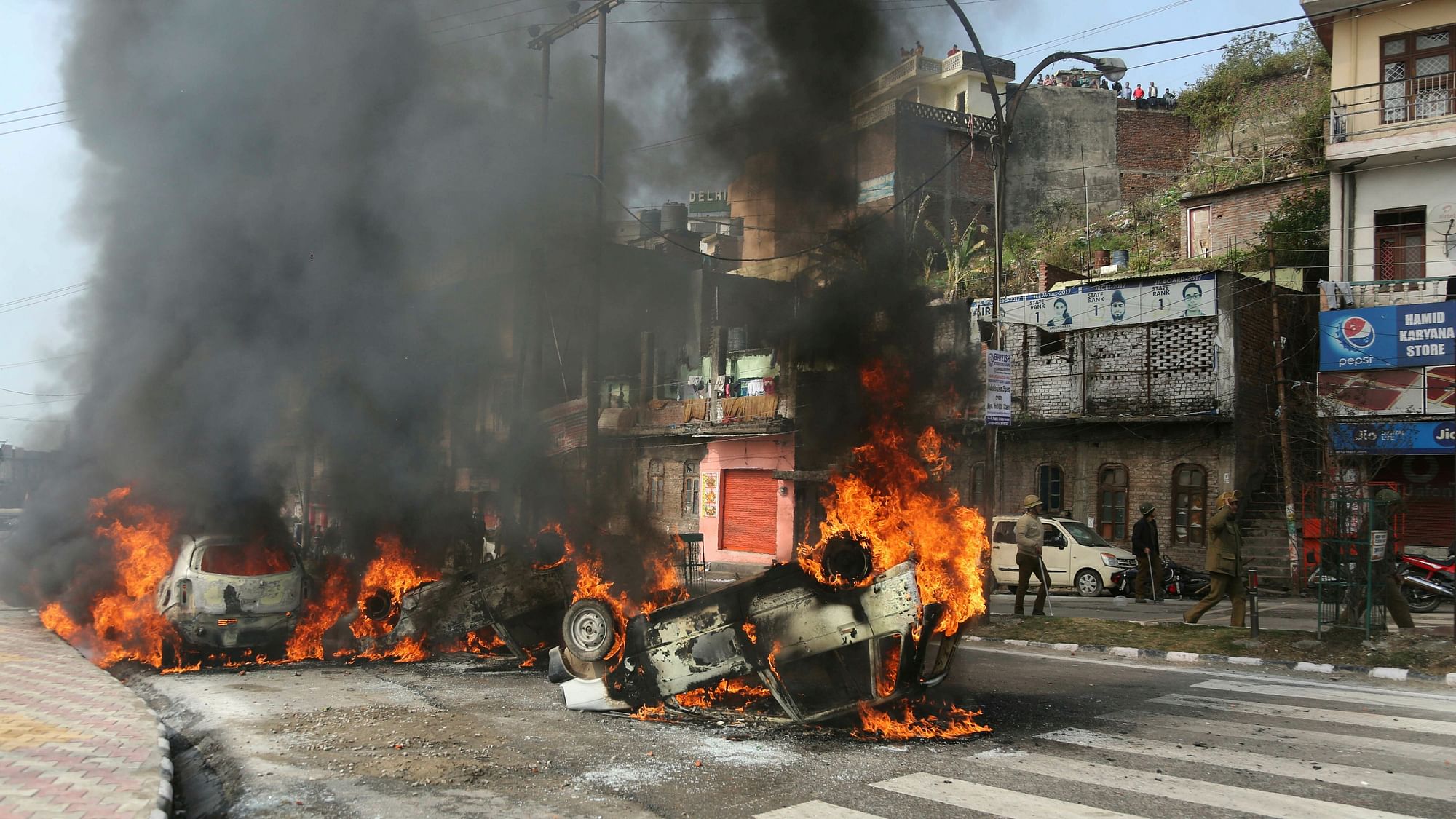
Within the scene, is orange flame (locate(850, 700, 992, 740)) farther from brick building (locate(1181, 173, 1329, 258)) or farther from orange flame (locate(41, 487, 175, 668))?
brick building (locate(1181, 173, 1329, 258))

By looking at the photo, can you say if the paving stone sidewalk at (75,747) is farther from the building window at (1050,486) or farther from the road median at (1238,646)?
the building window at (1050,486)

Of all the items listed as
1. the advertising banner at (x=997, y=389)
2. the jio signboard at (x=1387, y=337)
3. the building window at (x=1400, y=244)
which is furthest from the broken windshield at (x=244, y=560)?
the building window at (x=1400, y=244)

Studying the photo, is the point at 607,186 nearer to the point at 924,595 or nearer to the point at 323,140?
the point at 323,140

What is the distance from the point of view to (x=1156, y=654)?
1007cm

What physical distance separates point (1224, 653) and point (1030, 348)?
14.4 meters

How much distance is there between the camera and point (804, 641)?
6.52 m

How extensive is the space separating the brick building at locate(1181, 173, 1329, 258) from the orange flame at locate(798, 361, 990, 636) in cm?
2111

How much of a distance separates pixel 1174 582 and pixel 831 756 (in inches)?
564

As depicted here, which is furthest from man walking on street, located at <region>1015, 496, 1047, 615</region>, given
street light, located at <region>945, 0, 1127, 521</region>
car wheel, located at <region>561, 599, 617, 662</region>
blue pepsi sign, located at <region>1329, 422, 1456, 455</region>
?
blue pepsi sign, located at <region>1329, 422, 1456, 455</region>

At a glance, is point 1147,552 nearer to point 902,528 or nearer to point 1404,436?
point 1404,436

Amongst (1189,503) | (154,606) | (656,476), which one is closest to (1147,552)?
(1189,503)

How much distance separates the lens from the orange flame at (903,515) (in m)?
6.79

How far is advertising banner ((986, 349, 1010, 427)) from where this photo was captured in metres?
12.5

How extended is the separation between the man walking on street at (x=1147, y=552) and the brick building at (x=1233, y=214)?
11.5 meters
